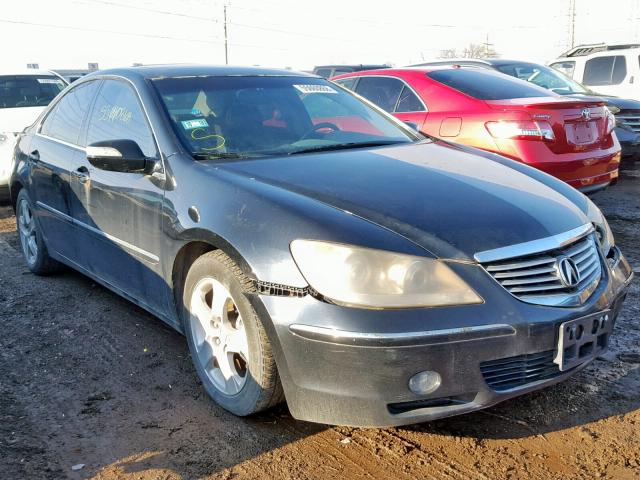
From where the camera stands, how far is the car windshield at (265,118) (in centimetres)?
354

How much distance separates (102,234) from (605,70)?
1131 cm

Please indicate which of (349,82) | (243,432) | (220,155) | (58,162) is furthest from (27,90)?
(243,432)

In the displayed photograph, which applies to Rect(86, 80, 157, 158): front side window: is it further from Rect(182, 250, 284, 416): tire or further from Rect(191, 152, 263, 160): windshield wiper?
Rect(182, 250, 284, 416): tire

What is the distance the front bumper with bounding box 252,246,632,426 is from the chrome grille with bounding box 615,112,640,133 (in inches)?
298

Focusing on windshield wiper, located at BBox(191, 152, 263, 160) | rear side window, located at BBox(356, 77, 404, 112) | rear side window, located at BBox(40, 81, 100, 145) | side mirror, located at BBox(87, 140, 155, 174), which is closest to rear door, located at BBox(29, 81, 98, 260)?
rear side window, located at BBox(40, 81, 100, 145)

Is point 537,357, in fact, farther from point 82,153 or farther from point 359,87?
point 359,87

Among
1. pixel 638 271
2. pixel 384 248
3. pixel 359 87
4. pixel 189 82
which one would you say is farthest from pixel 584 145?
pixel 384 248

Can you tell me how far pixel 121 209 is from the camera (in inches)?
144

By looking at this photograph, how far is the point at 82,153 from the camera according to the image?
4203 mm

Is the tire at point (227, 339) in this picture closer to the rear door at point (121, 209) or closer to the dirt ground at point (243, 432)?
the dirt ground at point (243, 432)

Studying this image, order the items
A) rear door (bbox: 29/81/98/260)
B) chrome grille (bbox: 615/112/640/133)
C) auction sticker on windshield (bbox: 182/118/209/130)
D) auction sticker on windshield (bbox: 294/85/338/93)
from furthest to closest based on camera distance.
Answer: chrome grille (bbox: 615/112/640/133)
rear door (bbox: 29/81/98/260)
auction sticker on windshield (bbox: 294/85/338/93)
auction sticker on windshield (bbox: 182/118/209/130)

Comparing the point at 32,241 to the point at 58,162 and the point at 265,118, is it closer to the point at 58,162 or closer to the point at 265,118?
the point at 58,162

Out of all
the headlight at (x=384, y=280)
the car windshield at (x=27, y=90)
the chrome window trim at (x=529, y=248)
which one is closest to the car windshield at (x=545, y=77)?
the car windshield at (x=27, y=90)

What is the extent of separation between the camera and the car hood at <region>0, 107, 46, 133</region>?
871 cm
